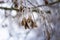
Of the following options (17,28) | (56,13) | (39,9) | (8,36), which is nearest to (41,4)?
(39,9)

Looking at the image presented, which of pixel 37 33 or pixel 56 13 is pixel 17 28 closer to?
pixel 37 33

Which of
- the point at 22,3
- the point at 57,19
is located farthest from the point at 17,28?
the point at 57,19

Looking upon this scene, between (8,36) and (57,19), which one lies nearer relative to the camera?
(8,36)

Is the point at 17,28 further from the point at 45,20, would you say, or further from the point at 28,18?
the point at 45,20

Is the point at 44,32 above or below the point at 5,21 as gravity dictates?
below

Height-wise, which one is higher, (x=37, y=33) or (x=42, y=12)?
(x=42, y=12)

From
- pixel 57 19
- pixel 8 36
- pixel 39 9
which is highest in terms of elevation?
pixel 39 9

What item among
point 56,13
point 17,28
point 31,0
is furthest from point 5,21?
point 56,13
